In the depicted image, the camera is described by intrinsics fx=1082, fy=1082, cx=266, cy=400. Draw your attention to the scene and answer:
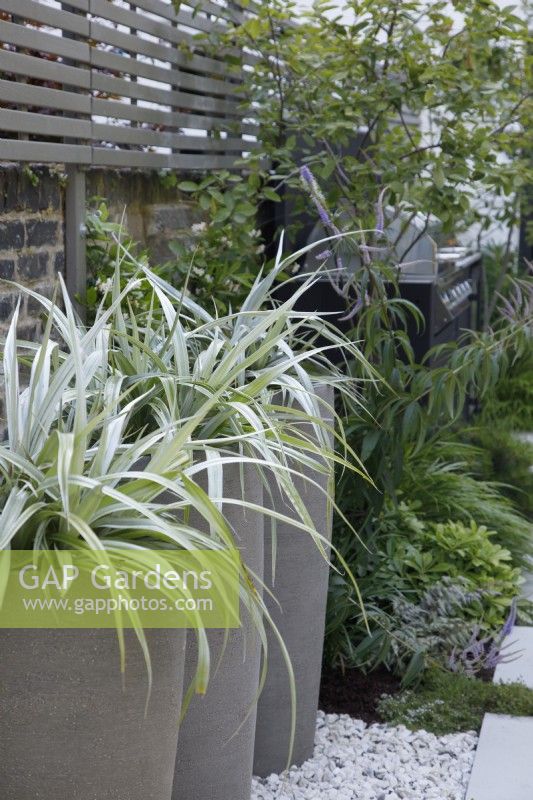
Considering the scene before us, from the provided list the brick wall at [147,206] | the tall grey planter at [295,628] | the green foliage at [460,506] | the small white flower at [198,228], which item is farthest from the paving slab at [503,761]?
the small white flower at [198,228]

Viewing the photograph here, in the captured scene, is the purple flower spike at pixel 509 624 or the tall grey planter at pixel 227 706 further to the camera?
the purple flower spike at pixel 509 624

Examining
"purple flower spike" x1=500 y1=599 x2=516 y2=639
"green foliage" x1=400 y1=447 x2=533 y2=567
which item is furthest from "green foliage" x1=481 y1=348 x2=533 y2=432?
"purple flower spike" x1=500 y1=599 x2=516 y2=639

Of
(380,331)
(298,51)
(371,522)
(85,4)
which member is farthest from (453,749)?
(298,51)

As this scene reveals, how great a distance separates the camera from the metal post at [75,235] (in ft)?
10.3

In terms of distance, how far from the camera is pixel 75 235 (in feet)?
10.3

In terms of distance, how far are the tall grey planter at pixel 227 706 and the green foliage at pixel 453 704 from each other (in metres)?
1.01

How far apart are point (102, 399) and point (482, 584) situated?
7.28ft

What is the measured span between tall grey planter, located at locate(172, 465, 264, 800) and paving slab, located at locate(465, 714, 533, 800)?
2.66 feet

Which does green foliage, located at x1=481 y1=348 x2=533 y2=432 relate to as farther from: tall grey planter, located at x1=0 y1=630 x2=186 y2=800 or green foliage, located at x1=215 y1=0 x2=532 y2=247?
tall grey planter, located at x1=0 y1=630 x2=186 y2=800

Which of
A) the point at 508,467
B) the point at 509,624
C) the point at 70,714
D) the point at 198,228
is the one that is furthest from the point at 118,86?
the point at 508,467

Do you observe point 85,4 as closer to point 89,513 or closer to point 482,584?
point 89,513

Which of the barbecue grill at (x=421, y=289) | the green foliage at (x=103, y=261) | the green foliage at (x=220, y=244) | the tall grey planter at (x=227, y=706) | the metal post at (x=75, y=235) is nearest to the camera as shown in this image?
the tall grey planter at (x=227, y=706)
